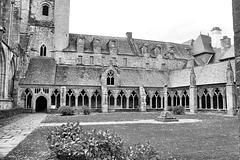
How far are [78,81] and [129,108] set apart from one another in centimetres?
894

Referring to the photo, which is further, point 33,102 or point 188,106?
point 188,106

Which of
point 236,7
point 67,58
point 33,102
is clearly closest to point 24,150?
point 236,7

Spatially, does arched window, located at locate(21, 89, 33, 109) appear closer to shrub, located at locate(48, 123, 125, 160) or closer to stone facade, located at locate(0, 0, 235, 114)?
stone facade, located at locate(0, 0, 235, 114)

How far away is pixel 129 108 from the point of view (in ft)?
118

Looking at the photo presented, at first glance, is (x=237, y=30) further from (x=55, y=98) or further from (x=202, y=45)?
(x=202, y=45)

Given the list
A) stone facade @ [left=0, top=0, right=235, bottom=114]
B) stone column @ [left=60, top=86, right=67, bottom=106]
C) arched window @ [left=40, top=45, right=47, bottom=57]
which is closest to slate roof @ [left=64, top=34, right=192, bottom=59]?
stone facade @ [left=0, top=0, right=235, bottom=114]

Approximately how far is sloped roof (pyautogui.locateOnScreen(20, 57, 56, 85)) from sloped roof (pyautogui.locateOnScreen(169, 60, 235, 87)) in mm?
19841

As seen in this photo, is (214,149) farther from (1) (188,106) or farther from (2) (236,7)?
(1) (188,106)

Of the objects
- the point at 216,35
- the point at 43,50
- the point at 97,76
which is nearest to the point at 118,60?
the point at 97,76

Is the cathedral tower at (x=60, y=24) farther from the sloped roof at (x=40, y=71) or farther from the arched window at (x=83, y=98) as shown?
the arched window at (x=83, y=98)

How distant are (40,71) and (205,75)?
972 inches

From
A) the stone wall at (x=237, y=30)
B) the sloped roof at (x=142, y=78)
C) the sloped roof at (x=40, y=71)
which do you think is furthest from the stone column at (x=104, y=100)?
the stone wall at (x=237, y=30)

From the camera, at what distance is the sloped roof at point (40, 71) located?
32.8 metres

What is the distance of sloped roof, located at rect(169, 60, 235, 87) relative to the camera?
31125 mm
